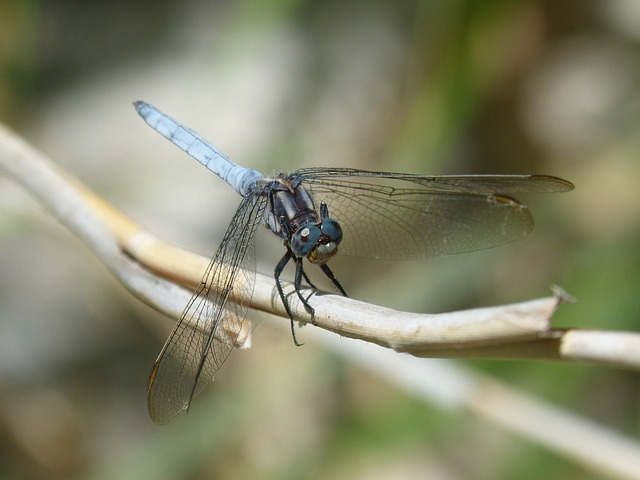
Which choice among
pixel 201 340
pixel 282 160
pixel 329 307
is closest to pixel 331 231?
pixel 201 340

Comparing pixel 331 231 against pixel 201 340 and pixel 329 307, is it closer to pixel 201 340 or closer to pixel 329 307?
pixel 201 340

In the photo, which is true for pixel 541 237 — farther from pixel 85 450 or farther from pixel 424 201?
pixel 85 450

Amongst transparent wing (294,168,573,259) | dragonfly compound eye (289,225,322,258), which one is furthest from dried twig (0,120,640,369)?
transparent wing (294,168,573,259)

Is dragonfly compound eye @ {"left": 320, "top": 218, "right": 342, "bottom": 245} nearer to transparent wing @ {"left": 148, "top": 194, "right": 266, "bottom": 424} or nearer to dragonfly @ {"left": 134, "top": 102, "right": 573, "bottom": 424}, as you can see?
dragonfly @ {"left": 134, "top": 102, "right": 573, "bottom": 424}

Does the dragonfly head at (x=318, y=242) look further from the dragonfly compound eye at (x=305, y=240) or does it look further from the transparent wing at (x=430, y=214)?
the transparent wing at (x=430, y=214)

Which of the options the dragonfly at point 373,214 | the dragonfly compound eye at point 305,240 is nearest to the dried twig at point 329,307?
the dragonfly at point 373,214
